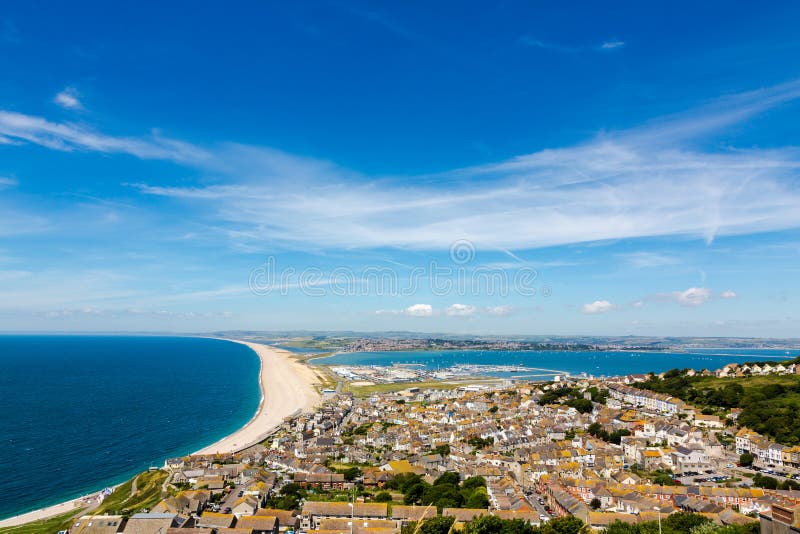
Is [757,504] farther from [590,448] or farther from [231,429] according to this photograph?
[231,429]

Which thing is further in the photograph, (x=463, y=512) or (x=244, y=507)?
(x=244, y=507)

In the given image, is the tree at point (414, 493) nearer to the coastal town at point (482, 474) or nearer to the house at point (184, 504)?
the coastal town at point (482, 474)

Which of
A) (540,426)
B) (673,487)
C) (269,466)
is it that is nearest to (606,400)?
(540,426)

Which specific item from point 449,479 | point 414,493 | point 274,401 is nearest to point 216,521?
point 414,493

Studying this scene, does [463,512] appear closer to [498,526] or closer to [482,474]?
[498,526]

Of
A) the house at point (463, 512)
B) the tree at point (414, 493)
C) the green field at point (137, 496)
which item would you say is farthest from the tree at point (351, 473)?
the green field at point (137, 496)

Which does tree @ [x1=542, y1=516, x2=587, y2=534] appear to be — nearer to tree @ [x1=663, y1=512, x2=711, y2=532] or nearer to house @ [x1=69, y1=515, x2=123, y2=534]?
tree @ [x1=663, y1=512, x2=711, y2=532]
